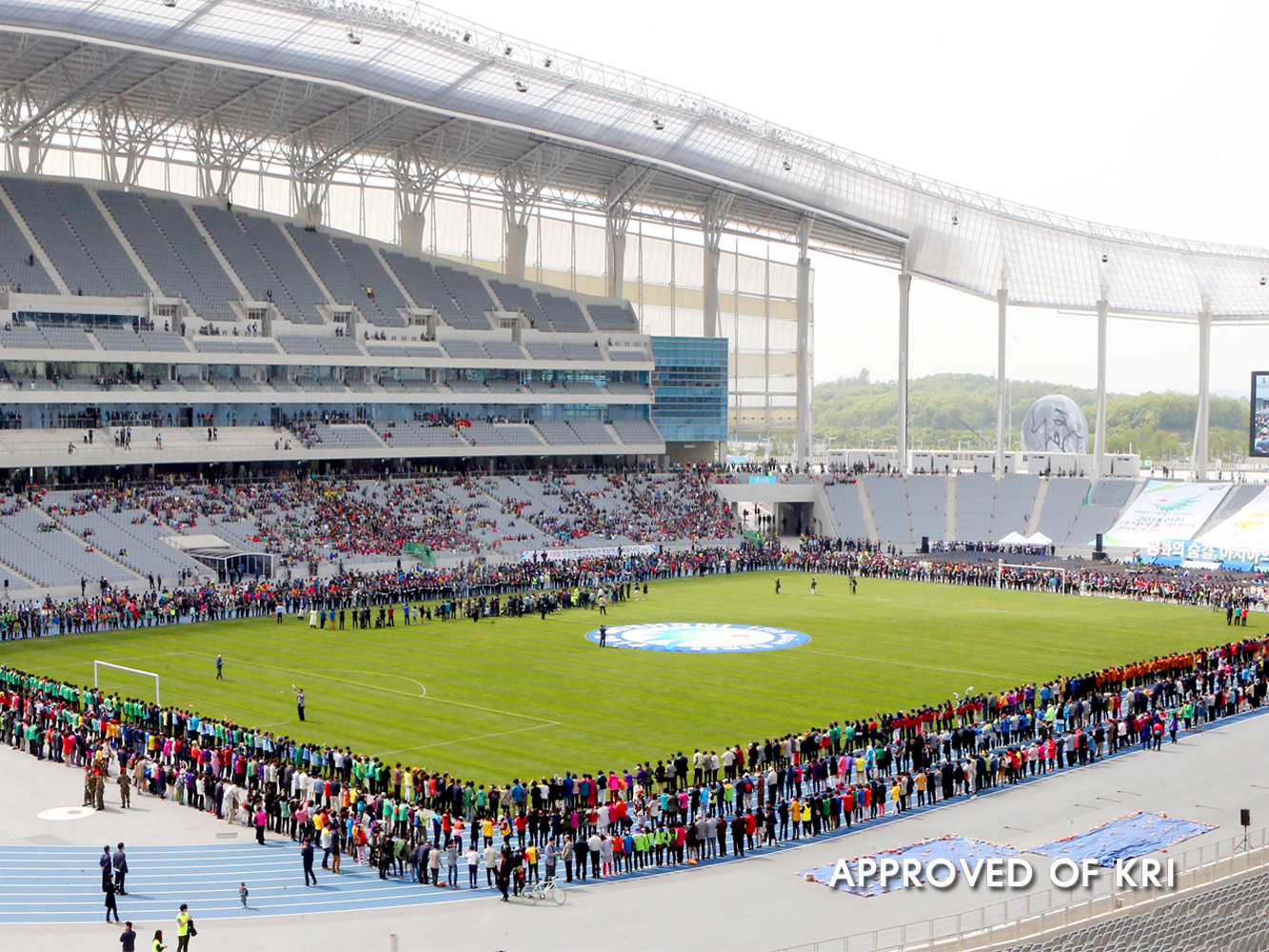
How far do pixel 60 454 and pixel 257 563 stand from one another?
10.4 meters

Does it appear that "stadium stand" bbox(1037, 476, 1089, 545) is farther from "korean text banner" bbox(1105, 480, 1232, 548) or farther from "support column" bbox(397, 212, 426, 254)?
"support column" bbox(397, 212, 426, 254)

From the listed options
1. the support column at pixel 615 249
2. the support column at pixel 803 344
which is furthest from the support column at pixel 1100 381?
the support column at pixel 615 249

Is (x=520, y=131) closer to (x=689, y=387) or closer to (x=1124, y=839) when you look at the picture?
(x=689, y=387)

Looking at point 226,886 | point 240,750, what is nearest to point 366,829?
point 226,886

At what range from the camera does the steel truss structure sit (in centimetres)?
5803

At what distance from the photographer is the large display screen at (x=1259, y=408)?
69688 mm

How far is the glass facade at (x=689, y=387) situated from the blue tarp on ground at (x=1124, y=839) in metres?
60.1

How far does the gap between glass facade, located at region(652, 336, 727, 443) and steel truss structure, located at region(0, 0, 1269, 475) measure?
1833 millimetres

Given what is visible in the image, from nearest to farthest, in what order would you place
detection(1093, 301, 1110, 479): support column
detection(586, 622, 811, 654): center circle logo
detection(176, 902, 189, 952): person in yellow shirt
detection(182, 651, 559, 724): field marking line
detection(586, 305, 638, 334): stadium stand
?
detection(176, 902, 189, 952): person in yellow shirt, detection(182, 651, 559, 724): field marking line, detection(586, 622, 811, 654): center circle logo, detection(1093, 301, 1110, 479): support column, detection(586, 305, 638, 334): stadium stand

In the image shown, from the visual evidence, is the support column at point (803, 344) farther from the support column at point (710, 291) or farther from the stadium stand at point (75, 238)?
the stadium stand at point (75, 238)

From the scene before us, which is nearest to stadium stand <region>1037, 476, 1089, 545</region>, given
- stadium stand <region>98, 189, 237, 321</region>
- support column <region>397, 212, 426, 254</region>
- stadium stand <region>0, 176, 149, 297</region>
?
support column <region>397, 212, 426, 254</region>

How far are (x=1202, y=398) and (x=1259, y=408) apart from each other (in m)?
10.00

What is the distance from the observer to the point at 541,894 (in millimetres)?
21391

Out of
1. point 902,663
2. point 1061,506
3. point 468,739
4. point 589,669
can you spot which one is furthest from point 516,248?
point 468,739
